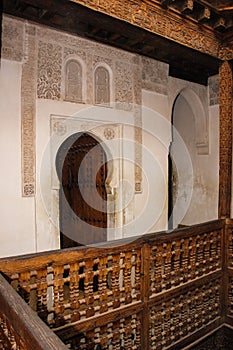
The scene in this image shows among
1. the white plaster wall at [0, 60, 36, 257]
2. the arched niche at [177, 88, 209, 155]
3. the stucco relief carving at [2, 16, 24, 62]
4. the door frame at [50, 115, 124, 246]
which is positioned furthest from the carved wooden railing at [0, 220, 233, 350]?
the arched niche at [177, 88, 209, 155]

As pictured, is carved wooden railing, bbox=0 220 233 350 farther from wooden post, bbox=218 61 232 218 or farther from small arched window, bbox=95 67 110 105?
small arched window, bbox=95 67 110 105

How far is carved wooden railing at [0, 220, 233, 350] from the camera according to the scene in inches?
81.3

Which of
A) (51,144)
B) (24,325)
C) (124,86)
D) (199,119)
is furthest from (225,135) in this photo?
(24,325)

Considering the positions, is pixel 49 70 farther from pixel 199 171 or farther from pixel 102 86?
pixel 199 171

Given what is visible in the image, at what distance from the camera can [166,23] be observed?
2.95 meters

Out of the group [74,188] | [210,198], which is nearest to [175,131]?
[210,198]

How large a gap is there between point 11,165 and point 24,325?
7.70 feet

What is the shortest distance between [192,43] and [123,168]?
1850 millimetres

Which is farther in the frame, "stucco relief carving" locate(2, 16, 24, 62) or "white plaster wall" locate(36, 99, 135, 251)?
"white plaster wall" locate(36, 99, 135, 251)

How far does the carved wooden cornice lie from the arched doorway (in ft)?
6.57

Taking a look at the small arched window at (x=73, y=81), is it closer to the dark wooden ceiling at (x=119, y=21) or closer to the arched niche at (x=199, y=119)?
the dark wooden ceiling at (x=119, y=21)

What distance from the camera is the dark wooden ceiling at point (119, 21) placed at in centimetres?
265

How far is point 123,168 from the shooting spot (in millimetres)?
4379

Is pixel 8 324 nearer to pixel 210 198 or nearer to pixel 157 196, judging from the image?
pixel 157 196
